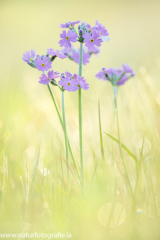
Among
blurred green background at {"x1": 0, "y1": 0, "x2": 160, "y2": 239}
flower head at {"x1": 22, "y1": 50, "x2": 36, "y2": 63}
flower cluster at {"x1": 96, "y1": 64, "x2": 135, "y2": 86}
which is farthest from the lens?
flower cluster at {"x1": 96, "y1": 64, "x2": 135, "y2": 86}

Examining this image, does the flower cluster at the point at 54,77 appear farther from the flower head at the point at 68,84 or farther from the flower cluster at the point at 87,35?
the flower cluster at the point at 87,35

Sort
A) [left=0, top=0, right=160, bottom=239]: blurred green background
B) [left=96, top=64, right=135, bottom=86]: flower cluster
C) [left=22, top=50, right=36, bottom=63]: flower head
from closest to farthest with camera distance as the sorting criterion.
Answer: [left=0, top=0, right=160, bottom=239]: blurred green background, [left=22, top=50, right=36, bottom=63]: flower head, [left=96, top=64, right=135, bottom=86]: flower cluster

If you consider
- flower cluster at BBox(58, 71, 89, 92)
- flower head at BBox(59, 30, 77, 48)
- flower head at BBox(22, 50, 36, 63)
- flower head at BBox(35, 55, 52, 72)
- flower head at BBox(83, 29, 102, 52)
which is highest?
flower head at BBox(59, 30, 77, 48)

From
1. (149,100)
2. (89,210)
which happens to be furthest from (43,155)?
(149,100)

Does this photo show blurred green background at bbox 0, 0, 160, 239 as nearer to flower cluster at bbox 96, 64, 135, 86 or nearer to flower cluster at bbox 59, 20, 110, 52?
flower cluster at bbox 96, 64, 135, 86

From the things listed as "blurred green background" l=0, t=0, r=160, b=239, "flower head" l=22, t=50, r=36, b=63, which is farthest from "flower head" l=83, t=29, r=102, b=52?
"blurred green background" l=0, t=0, r=160, b=239

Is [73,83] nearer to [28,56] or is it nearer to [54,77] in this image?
[54,77]

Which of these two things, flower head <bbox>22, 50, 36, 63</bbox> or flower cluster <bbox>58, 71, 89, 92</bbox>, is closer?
flower cluster <bbox>58, 71, 89, 92</bbox>
